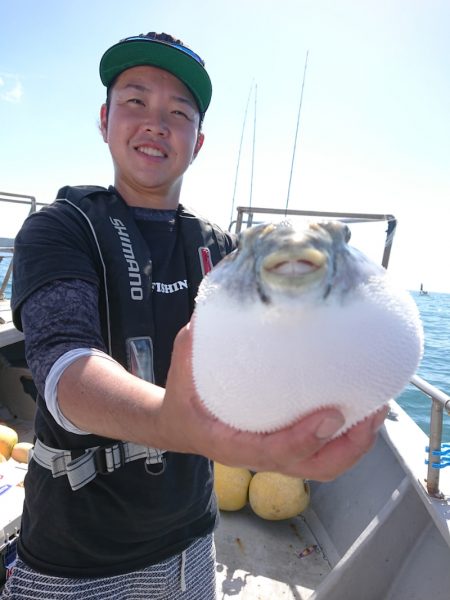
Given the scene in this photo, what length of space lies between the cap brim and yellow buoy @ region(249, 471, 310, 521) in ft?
8.52

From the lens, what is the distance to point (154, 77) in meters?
1.51

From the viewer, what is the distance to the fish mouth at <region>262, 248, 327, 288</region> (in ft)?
2.07

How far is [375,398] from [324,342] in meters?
0.13

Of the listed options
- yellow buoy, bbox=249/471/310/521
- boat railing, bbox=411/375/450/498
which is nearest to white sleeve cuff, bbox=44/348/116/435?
boat railing, bbox=411/375/450/498

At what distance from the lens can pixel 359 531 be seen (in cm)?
276

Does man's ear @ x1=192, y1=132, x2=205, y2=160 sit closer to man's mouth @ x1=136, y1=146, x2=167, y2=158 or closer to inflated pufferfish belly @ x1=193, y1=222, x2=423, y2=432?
man's mouth @ x1=136, y1=146, x2=167, y2=158

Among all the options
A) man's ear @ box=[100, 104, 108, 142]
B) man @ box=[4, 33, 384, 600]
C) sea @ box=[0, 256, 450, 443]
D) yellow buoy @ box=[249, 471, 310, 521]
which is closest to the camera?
man @ box=[4, 33, 384, 600]

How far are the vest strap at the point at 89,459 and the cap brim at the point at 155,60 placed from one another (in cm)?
124

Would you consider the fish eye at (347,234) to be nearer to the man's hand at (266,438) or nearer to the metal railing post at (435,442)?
the man's hand at (266,438)

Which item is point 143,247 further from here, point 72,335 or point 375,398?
point 375,398

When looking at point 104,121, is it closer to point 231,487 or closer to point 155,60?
point 155,60

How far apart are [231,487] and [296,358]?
2930 mm

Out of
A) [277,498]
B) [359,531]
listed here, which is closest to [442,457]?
[359,531]

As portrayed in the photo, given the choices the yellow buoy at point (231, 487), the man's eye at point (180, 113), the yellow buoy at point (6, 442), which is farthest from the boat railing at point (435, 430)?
the yellow buoy at point (6, 442)
